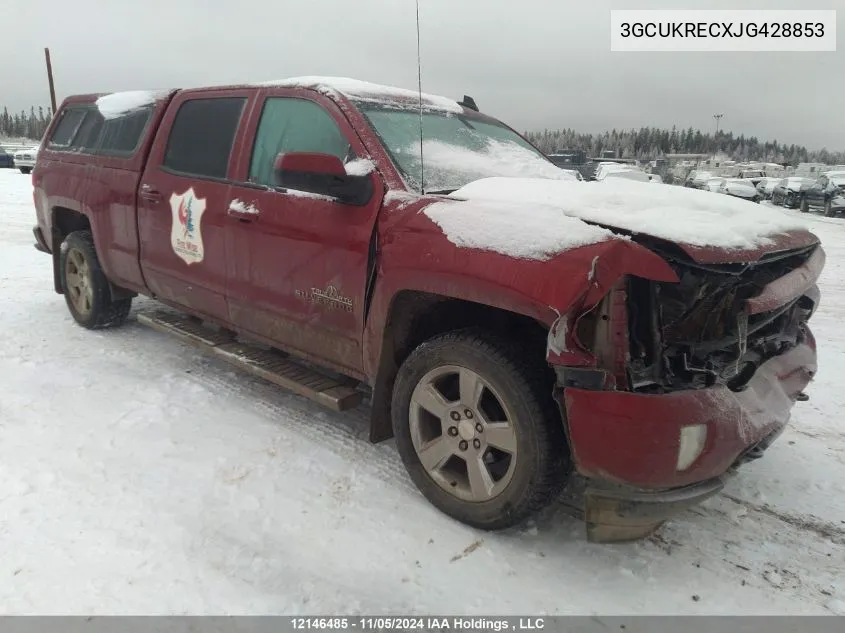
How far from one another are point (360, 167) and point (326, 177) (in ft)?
0.58

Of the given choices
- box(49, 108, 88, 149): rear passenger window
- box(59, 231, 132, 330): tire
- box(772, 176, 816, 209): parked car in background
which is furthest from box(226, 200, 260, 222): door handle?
box(772, 176, 816, 209): parked car in background

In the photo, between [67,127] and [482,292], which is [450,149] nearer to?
[482,292]

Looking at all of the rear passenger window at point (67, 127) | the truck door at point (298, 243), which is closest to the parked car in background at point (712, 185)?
the rear passenger window at point (67, 127)

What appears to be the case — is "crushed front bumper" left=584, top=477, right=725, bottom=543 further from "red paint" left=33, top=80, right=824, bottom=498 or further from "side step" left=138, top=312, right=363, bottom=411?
"side step" left=138, top=312, right=363, bottom=411

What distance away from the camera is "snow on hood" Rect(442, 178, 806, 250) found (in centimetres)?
223

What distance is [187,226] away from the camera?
395 centimetres

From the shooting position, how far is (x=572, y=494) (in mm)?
3023

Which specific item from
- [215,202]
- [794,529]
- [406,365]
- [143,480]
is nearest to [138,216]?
[215,202]

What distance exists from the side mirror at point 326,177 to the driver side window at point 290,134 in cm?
25

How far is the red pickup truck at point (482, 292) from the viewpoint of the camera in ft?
7.22

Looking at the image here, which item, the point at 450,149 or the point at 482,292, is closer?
the point at 482,292

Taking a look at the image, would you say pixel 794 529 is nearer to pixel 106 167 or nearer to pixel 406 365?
pixel 406 365

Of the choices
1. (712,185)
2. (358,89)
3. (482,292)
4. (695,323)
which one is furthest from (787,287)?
(712,185)

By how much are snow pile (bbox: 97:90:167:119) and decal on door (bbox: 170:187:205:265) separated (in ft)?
3.37
